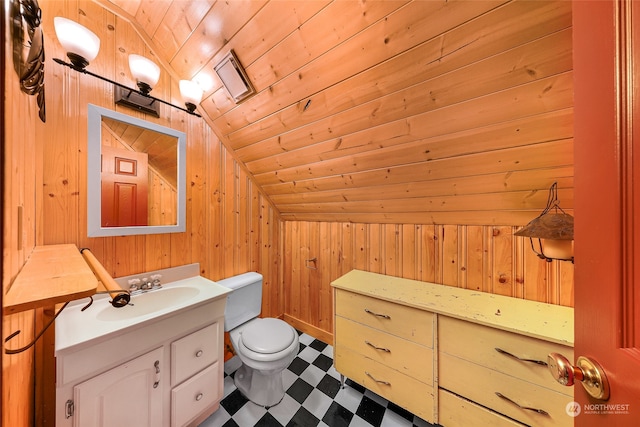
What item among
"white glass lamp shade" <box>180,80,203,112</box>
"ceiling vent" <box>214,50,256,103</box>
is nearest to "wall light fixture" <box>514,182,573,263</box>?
"ceiling vent" <box>214,50,256,103</box>

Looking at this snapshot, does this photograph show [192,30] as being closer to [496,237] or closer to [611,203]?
[611,203]


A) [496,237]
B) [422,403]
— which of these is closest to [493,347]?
[422,403]

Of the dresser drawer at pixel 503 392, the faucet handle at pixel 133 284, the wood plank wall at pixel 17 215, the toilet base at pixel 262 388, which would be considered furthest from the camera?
the toilet base at pixel 262 388

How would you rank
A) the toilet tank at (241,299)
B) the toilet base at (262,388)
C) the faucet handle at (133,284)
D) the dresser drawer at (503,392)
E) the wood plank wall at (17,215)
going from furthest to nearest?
the toilet tank at (241,299) → the toilet base at (262,388) → the faucet handle at (133,284) → the dresser drawer at (503,392) → the wood plank wall at (17,215)

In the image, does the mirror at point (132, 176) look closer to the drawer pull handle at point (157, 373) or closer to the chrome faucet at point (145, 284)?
the chrome faucet at point (145, 284)

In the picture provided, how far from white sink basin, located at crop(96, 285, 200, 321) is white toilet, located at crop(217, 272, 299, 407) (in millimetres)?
325

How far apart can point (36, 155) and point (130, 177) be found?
0.37 metres

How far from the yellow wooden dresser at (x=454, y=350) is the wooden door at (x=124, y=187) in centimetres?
135

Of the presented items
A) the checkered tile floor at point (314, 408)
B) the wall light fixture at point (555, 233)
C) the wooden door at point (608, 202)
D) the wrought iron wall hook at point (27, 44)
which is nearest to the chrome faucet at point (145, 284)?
the checkered tile floor at point (314, 408)

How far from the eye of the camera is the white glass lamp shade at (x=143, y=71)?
115cm

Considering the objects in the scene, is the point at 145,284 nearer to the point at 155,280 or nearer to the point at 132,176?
the point at 155,280

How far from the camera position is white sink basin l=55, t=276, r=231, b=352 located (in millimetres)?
857

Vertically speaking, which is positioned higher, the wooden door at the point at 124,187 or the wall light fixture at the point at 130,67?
the wall light fixture at the point at 130,67

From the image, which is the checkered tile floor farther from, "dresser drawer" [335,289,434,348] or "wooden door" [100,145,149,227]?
"wooden door" [100,145,149,227]
